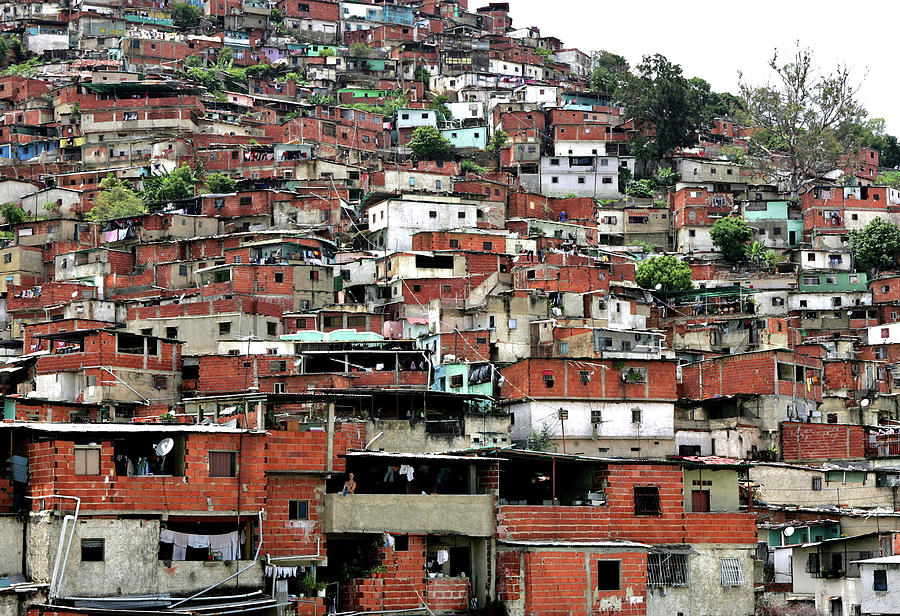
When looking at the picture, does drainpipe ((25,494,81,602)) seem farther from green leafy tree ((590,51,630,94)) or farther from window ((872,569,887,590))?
green leafy tree ((590,51,630,94))

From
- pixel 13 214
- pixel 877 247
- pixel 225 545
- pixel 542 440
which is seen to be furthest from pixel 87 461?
pixel 877 247

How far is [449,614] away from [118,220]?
38117mm

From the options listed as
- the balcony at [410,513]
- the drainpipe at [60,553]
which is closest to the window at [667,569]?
the balcony at [410,513]

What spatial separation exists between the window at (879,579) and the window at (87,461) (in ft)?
52.8

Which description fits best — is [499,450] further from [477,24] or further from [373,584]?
[477,24]

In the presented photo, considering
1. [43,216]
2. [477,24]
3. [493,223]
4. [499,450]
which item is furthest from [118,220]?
[477,24]

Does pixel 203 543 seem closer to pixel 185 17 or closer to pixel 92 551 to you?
pixel 92 551

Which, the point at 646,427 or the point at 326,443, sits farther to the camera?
the point at 646,427

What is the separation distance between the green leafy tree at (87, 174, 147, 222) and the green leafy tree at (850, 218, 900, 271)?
3260cm

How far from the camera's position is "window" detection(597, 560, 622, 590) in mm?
29484

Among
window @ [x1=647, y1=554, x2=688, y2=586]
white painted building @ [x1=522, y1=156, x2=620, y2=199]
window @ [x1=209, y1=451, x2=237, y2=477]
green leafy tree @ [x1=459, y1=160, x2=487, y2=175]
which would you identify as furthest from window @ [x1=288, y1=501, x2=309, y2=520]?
white painted building @ [x1=522, y1=156, x2=620, y2=199]

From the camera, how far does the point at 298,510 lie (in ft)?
92.3

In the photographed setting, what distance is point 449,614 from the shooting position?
28703 millimetres

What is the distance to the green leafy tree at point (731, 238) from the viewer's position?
2746 inches
